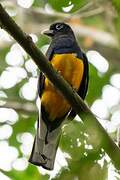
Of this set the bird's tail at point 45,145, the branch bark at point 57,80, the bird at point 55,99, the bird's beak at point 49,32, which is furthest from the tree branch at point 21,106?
the branch bark at point 57,80

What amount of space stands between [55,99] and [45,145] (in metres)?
0.40

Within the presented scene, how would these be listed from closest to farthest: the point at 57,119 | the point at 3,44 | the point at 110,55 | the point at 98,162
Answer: the point at 98,162, the point at 57,119, the point at 3,44, the point at 110,55

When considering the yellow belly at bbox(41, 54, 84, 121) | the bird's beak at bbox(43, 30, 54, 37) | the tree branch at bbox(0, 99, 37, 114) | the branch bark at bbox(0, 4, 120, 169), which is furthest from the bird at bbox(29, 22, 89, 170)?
the tree branch at bbox(0, 99, 37, 114)

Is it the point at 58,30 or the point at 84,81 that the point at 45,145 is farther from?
the point at 58,30

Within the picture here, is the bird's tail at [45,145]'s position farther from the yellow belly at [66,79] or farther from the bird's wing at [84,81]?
the bird's wing at [84,81]

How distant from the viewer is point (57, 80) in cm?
274

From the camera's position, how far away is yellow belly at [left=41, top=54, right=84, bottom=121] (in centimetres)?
407

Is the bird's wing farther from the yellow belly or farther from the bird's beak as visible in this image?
the bird's beak

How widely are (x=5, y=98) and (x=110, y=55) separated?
130 inches

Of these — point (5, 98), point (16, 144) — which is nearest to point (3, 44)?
point (5, 98)

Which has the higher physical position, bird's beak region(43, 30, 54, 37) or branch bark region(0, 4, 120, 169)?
branch bark region(0, 4, 120, 169)

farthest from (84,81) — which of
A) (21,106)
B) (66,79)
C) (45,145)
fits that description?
(21,106)

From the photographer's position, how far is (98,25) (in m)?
9.83

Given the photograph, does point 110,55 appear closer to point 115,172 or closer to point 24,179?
point 24,179
